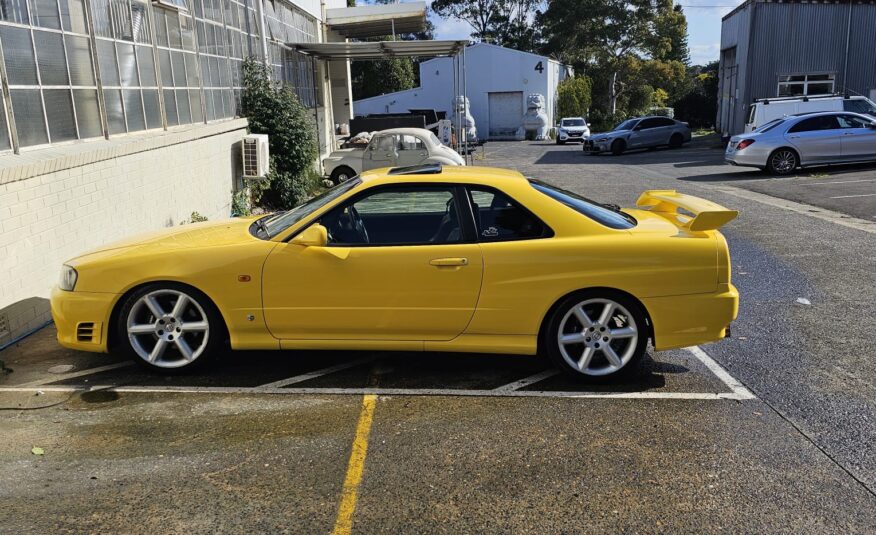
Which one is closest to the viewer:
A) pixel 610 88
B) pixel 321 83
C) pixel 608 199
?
pixel 608 199

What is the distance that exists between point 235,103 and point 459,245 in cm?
976

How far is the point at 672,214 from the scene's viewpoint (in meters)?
5.60

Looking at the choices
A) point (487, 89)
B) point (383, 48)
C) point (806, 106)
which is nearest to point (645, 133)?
point (806, 106)

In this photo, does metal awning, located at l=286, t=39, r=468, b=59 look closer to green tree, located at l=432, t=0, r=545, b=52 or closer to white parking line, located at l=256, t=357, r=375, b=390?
white parking line, located at l=256, t=357, r=375, b=390

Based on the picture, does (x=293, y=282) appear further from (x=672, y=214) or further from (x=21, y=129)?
(x=21, y=129)

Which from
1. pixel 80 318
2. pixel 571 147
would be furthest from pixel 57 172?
pixel 571 147

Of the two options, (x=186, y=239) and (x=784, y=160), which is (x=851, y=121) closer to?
(x=784, y=160)

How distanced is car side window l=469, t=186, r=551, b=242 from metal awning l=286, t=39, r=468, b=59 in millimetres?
13374

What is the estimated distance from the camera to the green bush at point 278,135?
539 inches

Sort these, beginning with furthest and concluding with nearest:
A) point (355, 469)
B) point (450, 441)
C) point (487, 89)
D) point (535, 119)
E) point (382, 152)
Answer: point (487, 89) → point (535, 119) → point (382, 152) → point (450, 441) → point (355, 469)

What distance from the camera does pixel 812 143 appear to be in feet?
59.0

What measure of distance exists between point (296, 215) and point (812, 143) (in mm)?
16670

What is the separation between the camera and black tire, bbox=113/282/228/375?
487 centimetres

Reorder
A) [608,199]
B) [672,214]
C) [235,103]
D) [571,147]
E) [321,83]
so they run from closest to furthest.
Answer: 1. [672,214]
2. [235,103]
3. [608,199]
4. [321,83]
5. [571,147]
